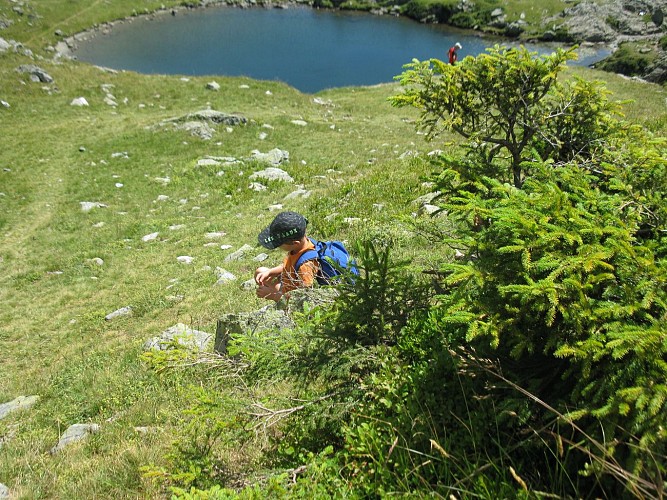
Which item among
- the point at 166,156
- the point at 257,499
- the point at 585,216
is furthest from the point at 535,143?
the point at 166,156

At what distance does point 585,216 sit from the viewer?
3.55 metres

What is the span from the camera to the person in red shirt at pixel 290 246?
225 inches

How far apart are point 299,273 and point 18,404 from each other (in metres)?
5.84

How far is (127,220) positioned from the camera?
16844 millimetres

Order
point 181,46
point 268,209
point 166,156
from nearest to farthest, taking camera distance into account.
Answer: point 268,209
point 166,156
point 181,46

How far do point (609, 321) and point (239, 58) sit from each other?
214 feet

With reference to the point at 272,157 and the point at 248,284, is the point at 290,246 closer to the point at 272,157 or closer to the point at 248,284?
the point at 248,284

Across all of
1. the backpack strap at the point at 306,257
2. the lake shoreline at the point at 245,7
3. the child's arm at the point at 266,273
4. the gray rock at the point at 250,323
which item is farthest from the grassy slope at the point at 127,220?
the lake shoreline at the point at 245,7

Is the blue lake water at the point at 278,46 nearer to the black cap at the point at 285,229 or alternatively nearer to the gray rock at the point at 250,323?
the gray rock at the point at 250,323

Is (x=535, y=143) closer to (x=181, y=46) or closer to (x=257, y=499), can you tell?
(x=257, y=499)

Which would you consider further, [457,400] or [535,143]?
[535,143]

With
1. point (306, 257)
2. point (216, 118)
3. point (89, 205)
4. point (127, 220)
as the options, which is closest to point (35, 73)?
point (216, 118)

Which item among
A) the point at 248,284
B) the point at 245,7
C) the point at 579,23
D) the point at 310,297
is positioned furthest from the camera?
the point at 245,7

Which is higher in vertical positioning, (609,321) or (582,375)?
(609,321)
